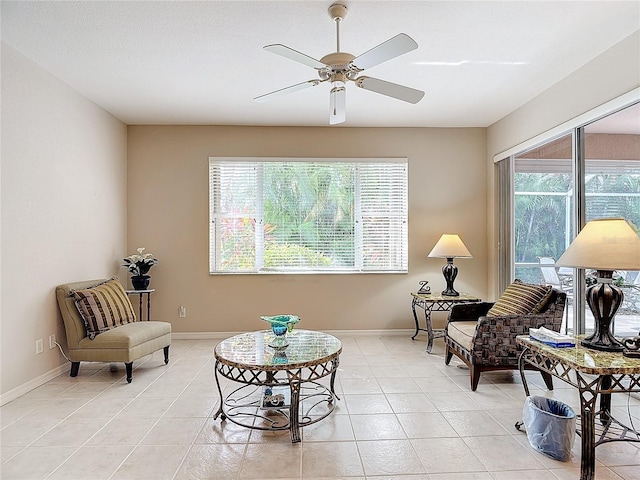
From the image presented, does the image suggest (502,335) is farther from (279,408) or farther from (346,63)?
(346,63)

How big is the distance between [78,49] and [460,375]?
4352 mm

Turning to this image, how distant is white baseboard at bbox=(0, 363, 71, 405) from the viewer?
9.95 ft

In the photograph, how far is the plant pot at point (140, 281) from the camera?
4.64m

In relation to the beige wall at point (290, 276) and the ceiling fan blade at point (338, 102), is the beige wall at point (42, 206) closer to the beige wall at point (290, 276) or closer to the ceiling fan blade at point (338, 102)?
the beige wall at point (290, 276)

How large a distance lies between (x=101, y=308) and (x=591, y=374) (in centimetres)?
384

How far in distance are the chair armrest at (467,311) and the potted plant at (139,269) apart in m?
3.54

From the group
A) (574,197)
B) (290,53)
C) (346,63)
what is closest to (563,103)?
(574,197)

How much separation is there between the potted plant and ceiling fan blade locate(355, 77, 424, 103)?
3.43 meters

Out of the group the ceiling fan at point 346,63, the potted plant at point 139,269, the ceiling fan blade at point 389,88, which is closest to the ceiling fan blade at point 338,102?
the ceiling fan at point 346,63

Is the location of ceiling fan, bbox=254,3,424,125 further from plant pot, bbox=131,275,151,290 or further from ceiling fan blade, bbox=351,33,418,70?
plant pot, bbox=131,275,151,290

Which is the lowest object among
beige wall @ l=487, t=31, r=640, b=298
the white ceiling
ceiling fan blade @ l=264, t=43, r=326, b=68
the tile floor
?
the tile floor

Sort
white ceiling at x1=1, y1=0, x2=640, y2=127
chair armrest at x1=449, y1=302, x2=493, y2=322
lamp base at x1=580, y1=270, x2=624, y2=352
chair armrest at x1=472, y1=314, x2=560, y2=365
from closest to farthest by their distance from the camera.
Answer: lamp base at x1=580, y1=270, x2=624, y2=352, white ceiling at x1=1, y1=0, x2=640, y2=127, chair armrest at x1=472, y1=314, x2=560, y2=365, chair armrest at x1=449, y1=302, x2=493, y2=322

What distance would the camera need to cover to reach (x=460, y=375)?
3650 mm

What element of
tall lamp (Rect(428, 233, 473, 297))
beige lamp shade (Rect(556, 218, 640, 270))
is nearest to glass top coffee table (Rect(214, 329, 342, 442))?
beige lamp shade (Rect(556, 218, 640, 270))
